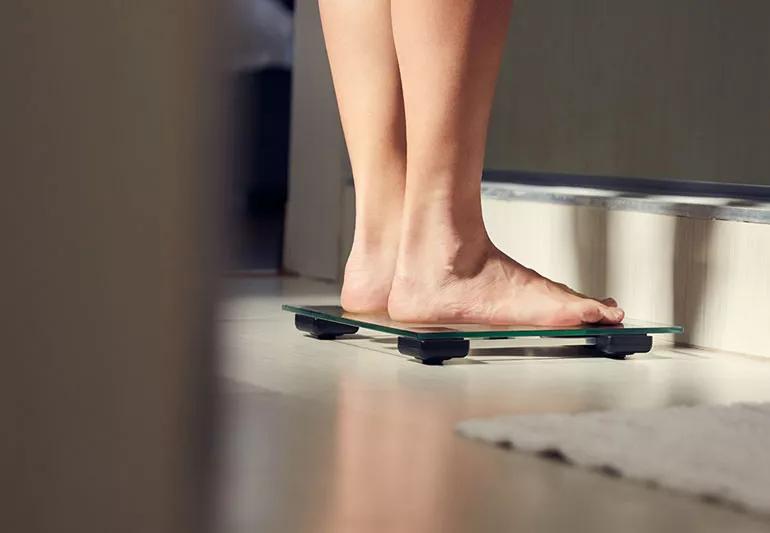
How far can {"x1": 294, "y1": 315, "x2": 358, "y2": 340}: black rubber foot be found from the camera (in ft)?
6.61

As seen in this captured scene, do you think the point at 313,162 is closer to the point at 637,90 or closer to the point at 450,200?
the point at 637,90

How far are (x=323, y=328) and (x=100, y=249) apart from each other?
1748 mm

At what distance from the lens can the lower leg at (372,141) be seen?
1.93 meters

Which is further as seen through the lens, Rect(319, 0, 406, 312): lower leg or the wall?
the wall

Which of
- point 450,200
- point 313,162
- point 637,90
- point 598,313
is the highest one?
point 637,90

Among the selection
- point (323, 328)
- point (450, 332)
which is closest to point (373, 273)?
point (323, 328)

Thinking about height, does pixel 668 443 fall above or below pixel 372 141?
below

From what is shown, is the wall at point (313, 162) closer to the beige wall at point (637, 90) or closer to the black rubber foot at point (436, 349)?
the beige wall at point (637, 90)

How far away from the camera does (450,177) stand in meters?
1.80

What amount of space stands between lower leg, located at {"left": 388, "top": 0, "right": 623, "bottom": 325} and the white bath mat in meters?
0.49

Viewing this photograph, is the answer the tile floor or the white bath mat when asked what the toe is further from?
the white bath mat

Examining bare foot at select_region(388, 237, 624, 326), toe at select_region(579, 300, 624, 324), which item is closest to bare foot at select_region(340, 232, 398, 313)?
bare foot at select_region(388, 237, 624, 326)

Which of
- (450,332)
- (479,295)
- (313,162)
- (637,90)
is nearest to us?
(450,332)

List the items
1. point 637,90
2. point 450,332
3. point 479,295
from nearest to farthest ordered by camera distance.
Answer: point 450,332
point 479,295
point 637,90
